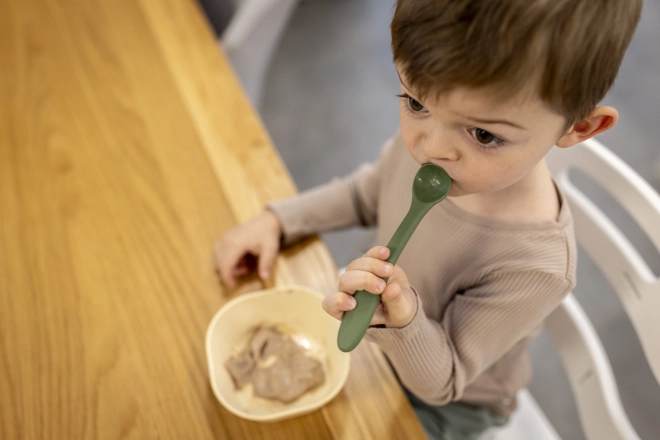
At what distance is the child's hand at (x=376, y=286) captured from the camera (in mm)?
444

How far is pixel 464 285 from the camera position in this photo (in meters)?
0.61

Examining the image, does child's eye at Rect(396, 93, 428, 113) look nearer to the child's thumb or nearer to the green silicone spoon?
the green silicone spoon

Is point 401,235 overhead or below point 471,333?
overhead

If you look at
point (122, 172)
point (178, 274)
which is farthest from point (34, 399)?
point (122, 172)

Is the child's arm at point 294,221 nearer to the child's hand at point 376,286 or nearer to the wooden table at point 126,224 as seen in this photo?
the wooden table at point 126,224

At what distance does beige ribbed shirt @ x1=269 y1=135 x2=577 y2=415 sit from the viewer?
0.55 m

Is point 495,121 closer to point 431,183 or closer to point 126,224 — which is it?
point 431,183

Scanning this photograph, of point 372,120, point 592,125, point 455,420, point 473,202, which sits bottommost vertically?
point 372,120

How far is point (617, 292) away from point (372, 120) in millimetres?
1346

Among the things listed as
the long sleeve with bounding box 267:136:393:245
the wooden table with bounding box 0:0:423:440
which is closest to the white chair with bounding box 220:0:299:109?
the wooden table with bounding box 0:0:423:440

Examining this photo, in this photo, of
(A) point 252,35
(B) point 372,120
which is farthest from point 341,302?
(B) point 372,120

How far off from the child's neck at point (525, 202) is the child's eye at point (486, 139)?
0.16 metres

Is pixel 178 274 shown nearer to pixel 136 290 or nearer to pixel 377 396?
pixel 136 290

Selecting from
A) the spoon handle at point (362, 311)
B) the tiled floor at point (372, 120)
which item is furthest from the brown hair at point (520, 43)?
the tiled floor at point (372, 120)
